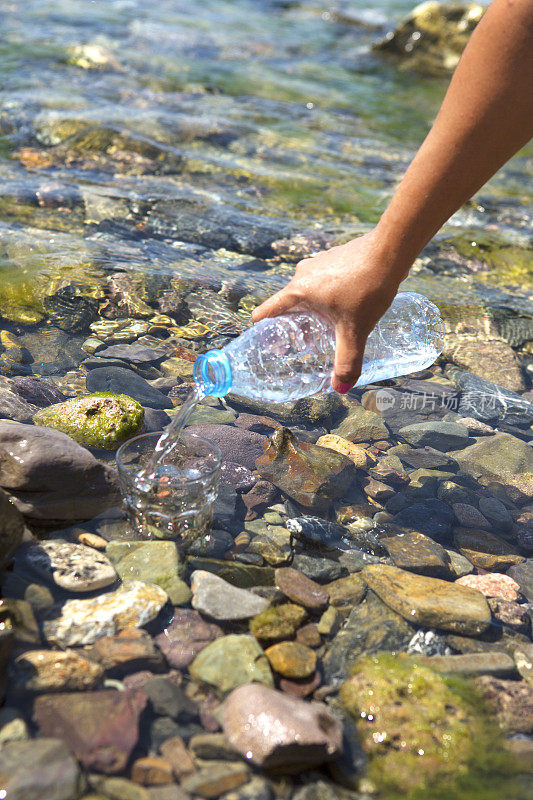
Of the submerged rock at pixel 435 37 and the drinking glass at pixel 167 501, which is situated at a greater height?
the submerged rock at pixel 435 37

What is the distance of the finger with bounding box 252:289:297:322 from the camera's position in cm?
230

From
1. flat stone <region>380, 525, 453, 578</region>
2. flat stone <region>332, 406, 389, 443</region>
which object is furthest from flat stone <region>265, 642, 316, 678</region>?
flat stone <region>332, 406, 389, 443</region>

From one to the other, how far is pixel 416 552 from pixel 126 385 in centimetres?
165

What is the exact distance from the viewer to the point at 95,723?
1.77m

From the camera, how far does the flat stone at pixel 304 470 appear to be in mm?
2891

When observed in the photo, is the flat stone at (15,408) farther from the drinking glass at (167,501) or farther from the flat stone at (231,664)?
the flat stone at (231,664)

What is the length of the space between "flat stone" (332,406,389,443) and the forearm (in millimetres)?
1473

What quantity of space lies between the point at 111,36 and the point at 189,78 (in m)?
2.39

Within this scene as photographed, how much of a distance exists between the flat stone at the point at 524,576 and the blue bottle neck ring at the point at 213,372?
1334 millimetres

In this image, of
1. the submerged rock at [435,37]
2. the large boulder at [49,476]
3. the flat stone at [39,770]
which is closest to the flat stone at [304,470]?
the large boulder at [49,476]

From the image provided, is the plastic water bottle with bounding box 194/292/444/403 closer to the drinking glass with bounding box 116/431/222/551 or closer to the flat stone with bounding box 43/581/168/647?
the drinking glass with bounding box 116/431/222/551

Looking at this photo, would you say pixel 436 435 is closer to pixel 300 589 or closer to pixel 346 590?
pixel 346 590

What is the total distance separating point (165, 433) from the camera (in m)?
2.73

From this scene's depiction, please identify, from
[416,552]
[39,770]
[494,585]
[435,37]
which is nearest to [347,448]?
[416,552]
